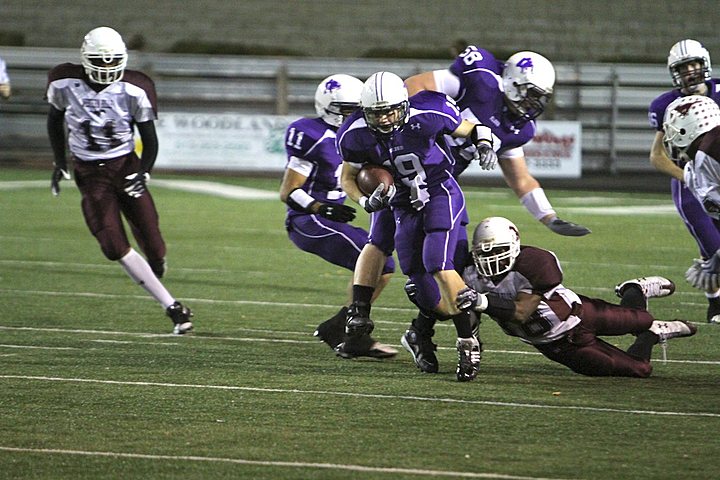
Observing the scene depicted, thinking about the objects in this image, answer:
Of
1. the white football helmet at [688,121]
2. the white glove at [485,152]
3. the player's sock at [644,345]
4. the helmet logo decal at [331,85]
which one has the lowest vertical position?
the player's sock at [644,345]

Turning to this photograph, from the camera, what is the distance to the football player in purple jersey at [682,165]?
273 inches

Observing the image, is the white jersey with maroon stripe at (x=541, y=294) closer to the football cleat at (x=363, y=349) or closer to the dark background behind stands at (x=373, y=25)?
the football cleat at (x=363, y=349)

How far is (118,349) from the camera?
616 centimetres

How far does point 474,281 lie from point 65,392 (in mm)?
1787

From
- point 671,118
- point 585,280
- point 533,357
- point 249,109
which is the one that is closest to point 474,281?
point 533,357

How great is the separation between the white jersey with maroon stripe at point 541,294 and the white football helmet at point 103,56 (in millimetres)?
2635

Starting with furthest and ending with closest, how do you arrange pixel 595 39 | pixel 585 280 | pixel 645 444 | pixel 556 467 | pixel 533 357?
pixel 595 39 → pixel 585 280 → pixel 533 357 → pixel 645 444 → pixel 556 467

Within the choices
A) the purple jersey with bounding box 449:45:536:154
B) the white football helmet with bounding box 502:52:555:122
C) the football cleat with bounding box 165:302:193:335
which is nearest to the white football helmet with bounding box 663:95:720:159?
the white football helmet with bounding box 502:52:555:122

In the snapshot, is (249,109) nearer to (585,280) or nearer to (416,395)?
(585,280)

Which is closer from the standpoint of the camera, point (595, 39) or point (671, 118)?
point (671, 118)

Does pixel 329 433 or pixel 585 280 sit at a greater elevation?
pixel 329 433

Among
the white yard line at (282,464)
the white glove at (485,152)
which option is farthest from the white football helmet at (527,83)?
the white yard line at (282,464)

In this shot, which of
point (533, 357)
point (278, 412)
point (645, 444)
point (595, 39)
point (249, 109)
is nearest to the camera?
point (645, 444)

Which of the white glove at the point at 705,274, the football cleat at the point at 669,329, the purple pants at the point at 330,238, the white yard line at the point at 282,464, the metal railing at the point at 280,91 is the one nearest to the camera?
the white yard line at the point at 282,464
